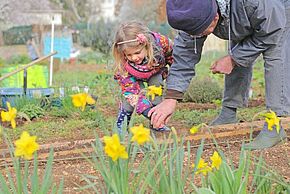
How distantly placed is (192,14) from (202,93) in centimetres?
355

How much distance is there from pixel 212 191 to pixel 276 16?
5.80 ft

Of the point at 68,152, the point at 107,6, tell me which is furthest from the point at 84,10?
the point at 68,152

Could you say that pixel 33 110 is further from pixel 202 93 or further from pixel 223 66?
pixel 223 66

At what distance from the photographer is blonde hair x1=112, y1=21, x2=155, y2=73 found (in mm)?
4090

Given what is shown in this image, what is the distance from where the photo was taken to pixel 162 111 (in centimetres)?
342

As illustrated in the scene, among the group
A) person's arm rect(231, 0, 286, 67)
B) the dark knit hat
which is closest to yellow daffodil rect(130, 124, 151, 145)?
the dark knit hat

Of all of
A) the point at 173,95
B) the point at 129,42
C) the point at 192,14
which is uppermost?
the point at 192,14

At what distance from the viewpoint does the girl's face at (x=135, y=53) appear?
409 centimetres

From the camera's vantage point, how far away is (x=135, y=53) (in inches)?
162

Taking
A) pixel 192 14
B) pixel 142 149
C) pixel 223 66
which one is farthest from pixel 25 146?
pixel 223 66

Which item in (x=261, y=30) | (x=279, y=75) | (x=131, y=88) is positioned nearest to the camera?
(x=261, y=30)

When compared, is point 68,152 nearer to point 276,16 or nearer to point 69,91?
point 276,16

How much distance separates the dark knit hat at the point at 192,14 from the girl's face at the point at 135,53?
0.79 m

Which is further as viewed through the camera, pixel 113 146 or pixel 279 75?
pixel 279 75
